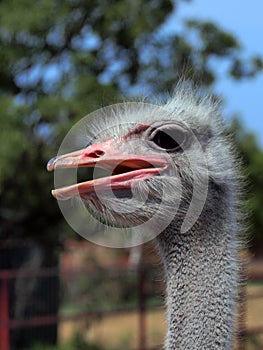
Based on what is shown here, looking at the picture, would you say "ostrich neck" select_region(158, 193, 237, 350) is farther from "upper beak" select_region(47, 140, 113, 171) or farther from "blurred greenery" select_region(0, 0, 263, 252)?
"blurred greenery" select_region(0, 0, 263, 252)

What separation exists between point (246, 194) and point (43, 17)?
507 cm

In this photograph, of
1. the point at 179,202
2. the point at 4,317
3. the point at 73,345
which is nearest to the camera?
the point at 179,202

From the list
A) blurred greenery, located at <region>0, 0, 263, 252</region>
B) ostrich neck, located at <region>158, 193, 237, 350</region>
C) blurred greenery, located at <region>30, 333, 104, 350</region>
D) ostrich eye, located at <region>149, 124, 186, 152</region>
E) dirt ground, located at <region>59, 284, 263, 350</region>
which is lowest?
ostrich neck, located at <region>158, 193, 237, 350</region>

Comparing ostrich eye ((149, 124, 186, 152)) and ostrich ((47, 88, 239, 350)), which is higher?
ostrich eye ((149, 124, 186, 152))

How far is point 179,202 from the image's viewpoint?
2.41 m

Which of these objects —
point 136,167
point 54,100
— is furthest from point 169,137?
point 54,100

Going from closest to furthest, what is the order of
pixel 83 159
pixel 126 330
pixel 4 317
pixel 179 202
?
pixel 83 159
pixel 179 202
pixel 4 317
pixel 126 330

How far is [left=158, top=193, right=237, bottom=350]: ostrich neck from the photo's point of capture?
2.34 metres

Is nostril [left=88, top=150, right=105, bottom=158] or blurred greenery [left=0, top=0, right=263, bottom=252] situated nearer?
nostril [left=88, top=150, right=105, bottom=158]

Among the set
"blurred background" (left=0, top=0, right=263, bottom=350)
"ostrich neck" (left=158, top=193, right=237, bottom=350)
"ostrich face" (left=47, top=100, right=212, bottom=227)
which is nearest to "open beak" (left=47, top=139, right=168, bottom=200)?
"ostrich face" (left=47, top=100, right=212, bottom=227)

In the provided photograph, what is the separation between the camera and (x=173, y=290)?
242cm

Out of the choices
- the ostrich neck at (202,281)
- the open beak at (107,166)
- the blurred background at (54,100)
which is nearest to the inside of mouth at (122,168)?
the open beak at (107,166)

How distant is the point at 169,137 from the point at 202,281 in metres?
0.43

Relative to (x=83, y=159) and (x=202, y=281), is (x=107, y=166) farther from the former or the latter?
(x=202, y=281)
